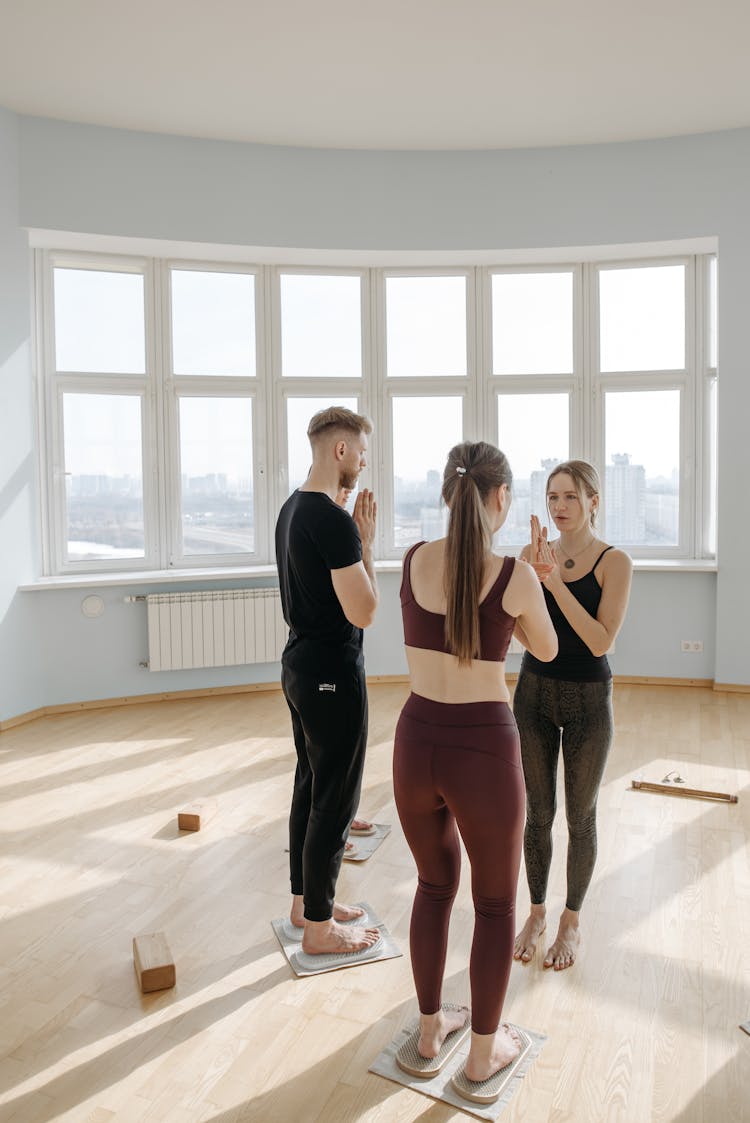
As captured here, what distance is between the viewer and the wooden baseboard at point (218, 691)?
18.4 feet

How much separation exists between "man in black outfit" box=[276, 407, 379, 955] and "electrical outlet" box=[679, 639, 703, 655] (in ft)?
14.3

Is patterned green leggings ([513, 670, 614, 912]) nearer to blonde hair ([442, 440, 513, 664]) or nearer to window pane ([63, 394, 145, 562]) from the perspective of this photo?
blonde hair ([442, 440, 513, 664])

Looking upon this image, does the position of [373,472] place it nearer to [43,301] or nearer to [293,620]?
[43,301]

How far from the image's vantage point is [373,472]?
6617mm

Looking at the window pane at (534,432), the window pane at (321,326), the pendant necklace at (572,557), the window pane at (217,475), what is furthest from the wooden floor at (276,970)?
the window pane at (321,326)

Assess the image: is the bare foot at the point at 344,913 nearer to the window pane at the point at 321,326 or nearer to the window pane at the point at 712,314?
the window pane at the point at 321,326

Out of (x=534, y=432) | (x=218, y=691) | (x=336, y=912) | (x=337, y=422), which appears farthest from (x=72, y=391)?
(x=336, y=912)

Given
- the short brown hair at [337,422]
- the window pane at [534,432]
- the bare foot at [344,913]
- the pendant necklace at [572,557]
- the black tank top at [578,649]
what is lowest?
the bare foot at [344,913]

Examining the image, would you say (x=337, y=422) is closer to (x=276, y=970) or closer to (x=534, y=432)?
(x=276, y=970)

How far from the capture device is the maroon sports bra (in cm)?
187

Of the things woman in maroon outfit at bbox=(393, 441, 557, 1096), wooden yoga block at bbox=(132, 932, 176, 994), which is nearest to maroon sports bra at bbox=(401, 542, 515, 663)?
woman in maroon outfit at bbox=(393, 441, 557, 1096)

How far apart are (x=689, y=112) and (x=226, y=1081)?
5.80m

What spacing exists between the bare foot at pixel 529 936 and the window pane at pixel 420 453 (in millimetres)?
4077

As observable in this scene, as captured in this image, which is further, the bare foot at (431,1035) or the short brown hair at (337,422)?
the short brown hair at (337,422)
